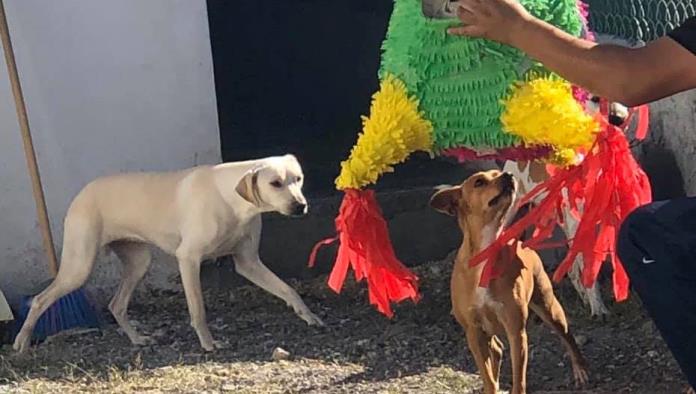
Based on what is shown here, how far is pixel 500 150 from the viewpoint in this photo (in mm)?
3258

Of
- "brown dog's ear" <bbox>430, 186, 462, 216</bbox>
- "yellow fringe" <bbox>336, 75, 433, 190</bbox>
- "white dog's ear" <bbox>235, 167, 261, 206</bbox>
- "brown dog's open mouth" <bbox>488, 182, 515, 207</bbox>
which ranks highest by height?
"yellow fringe" <bbox>336, 75, 433, 190</bbox>

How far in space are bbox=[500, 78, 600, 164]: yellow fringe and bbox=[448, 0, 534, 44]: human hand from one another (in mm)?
403

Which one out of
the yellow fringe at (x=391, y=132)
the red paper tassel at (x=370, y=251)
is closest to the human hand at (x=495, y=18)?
the yellow fringe at (x=391, y=132)

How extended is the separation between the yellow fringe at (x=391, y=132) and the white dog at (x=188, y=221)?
1.41 metres

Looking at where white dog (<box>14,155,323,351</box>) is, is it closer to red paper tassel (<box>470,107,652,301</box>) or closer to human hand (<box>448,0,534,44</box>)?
red paper tassel (<box>470,107,652,301</box>)

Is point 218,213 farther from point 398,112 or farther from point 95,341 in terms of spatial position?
point 398,112

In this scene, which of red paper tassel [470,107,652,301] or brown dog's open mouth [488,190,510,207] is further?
brown dog's open mouth [488,190,510,207]

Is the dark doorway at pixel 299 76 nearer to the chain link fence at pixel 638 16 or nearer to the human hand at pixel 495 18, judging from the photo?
the chain link fence at pixel 638 16

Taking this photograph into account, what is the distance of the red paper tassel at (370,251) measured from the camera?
11.3 ft

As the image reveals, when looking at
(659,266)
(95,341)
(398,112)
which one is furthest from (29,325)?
(659,266)

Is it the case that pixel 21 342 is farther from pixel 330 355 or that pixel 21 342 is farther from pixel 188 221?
pixel 330 355

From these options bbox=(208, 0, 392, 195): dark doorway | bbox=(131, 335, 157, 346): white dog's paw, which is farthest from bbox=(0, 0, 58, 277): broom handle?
bbox=(208, 0, 392, 195): dark doorway

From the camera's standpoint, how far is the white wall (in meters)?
5.20

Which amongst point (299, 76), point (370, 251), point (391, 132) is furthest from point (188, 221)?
point (391, 132)
